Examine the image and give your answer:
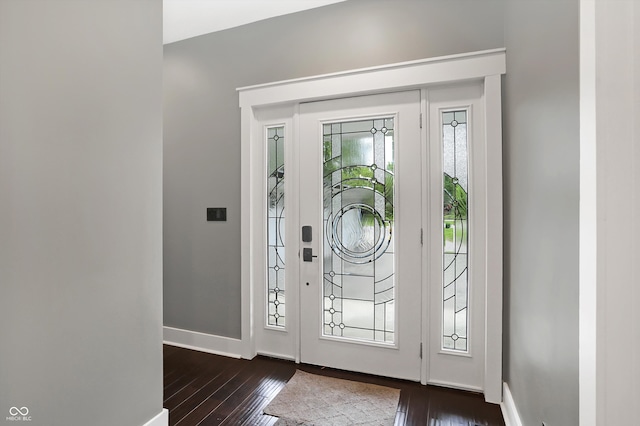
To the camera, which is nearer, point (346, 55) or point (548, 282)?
point (548, 282)

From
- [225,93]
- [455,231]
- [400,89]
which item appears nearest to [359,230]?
[455,231]

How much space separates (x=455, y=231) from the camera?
2236 millimetres

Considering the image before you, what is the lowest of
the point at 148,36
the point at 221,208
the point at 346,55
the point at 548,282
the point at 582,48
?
the point at 548,282

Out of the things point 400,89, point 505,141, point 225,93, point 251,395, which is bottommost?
point 251,395

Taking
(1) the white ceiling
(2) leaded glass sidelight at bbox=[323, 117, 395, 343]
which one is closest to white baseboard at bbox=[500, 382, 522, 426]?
(2) leaded glass sidelight at bbox=[323, 117, 395, 343]

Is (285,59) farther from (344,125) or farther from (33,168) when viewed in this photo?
(33,168)

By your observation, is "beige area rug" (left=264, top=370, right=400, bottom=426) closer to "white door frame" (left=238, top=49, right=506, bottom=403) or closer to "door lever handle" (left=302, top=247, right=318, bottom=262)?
"white door frame" (left=238, top=49, right=506, bottom=403)

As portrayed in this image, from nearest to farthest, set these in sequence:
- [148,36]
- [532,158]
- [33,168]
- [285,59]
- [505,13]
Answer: [33,168] → [532,158] → [148,36] → [505,13] → [285,59]

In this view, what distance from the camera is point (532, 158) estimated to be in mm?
1457

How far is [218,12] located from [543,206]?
2.62 metres

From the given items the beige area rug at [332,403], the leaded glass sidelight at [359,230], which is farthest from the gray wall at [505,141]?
the beige area rug at [332,403]

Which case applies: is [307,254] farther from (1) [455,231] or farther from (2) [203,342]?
(2) [203,342]

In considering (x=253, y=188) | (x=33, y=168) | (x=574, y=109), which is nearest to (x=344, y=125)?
(x=253, y=188)

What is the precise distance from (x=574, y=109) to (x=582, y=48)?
0.19m
